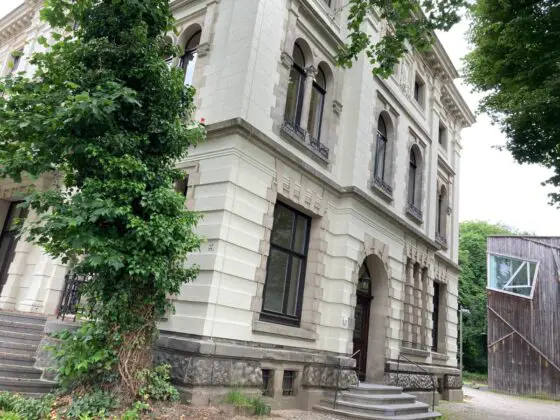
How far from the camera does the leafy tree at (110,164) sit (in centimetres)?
689

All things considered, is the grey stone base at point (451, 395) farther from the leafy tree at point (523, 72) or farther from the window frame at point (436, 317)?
the leafy tree at point (523, 72)

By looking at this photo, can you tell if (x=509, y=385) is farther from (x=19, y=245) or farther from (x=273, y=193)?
(x=19, y=245)

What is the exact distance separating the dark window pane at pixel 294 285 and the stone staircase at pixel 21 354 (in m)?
5.30

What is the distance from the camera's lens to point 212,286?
867 cm

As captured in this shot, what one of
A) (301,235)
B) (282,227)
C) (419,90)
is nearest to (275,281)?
(282,227)

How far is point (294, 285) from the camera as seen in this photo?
444 inches

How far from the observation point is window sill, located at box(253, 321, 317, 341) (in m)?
9.55

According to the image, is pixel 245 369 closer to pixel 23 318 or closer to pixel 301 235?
pixel 301 235

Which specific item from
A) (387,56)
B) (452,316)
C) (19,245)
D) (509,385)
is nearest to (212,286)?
(387,56)

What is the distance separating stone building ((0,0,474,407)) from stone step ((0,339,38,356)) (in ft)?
8.30

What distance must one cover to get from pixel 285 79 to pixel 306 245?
4254 millimetres

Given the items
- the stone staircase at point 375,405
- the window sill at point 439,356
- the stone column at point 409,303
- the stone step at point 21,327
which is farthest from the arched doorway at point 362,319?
the stone step at point 21,327

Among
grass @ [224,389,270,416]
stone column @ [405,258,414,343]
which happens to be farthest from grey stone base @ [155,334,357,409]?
stone column @ [405,258,414,343]

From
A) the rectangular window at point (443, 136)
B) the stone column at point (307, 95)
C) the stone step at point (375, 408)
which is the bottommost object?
the stone step at point (375, 408)
